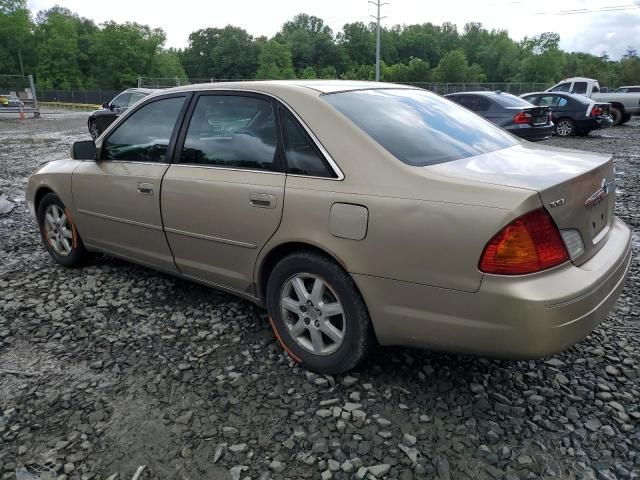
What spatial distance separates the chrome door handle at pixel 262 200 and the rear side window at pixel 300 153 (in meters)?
0.18

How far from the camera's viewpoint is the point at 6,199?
7.09 metres

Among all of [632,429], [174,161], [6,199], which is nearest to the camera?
[632,429]

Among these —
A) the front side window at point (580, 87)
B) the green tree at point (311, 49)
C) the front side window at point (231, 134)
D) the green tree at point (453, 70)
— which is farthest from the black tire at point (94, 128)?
the green tree at point (311, 49)

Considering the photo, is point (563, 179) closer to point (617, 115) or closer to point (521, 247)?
point (521, 247)

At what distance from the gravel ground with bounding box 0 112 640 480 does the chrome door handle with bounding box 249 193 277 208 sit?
91 cm

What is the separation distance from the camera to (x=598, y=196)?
2.50m

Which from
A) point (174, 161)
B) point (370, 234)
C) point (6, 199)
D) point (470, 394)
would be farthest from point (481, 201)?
point (6, 199)

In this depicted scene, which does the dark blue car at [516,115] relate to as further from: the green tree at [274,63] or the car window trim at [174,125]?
the green tree at [274,63]

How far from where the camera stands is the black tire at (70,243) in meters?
4.33

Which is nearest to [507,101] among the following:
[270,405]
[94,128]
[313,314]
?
[313,314]

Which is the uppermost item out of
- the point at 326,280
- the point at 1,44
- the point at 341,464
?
the point at 1,44

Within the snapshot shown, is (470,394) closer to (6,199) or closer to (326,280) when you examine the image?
(326,280)

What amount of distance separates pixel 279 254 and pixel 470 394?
4.09 feet

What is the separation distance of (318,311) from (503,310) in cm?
97
